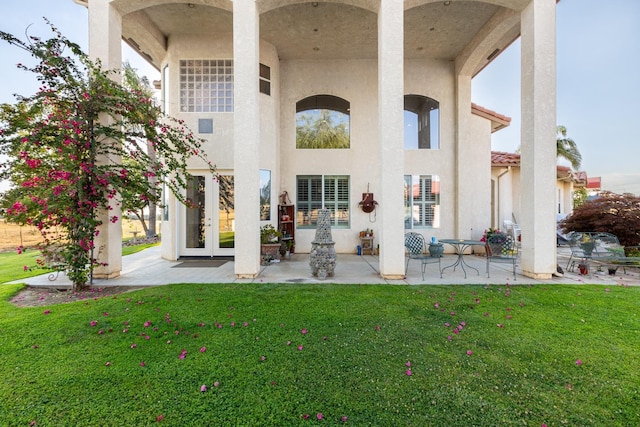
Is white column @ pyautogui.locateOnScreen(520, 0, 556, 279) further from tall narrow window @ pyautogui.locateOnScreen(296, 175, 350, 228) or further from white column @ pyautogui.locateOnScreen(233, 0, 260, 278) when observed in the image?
white column @ pyautogui.locateOnScreen(233, 0, 260, 278)

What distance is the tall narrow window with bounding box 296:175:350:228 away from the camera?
30.6ft

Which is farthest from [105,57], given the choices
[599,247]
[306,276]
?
[599,247]

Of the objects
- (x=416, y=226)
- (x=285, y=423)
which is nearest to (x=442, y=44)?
(x=416, y=226)

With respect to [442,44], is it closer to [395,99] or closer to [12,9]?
[395,99]

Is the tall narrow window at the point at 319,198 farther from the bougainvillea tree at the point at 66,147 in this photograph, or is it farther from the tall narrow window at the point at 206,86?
the bougainvillea tree at the point at 66,147

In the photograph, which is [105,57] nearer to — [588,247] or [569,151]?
[588,247]

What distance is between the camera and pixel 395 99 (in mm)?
5695

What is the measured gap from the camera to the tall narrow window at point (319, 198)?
9.32m

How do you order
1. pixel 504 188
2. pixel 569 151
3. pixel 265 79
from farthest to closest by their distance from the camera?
pixel 569 151 → pixel 504 188 → pixel 265 79

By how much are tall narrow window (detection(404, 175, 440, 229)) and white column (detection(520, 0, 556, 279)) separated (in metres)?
3.51

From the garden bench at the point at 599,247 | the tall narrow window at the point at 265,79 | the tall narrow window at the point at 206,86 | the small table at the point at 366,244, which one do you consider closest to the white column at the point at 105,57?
the tall narrow window at the point at 206,86

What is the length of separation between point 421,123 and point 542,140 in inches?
169

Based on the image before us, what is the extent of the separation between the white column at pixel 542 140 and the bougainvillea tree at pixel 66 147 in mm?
7816

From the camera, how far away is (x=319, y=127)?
937cm
